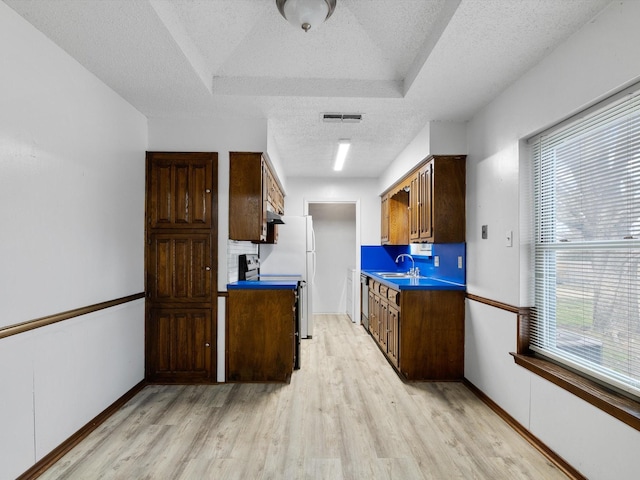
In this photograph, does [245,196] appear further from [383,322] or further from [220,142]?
[383,322]

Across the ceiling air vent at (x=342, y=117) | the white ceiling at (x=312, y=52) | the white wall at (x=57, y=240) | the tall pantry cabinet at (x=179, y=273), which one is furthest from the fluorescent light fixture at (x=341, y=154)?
the white wall at (x=57, y=240)

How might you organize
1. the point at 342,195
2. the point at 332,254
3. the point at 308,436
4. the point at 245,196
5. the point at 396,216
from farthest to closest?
the point at 332,254 → the point at 342,195 → the point at 396,216 → the point at 245,196 → the point at 308,436

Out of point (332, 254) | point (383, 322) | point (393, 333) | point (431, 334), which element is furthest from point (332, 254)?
point (431, 334)

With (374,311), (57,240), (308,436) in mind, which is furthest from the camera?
(374,311)

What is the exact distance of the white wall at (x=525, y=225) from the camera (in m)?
1.84

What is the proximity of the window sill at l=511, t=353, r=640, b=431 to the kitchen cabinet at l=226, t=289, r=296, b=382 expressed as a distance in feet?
6.37

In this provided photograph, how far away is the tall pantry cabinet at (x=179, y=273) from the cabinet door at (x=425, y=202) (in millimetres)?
2068

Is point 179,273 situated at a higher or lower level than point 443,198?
lower

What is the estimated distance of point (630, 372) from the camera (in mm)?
1858

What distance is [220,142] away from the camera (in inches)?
142

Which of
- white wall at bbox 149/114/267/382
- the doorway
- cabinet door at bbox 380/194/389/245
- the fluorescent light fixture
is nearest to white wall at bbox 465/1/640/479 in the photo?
the fluorescent light fixture

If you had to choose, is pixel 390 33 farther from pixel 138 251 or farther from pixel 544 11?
pixel 138 251

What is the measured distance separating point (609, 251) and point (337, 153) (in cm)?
329

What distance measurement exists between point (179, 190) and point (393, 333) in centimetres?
252
